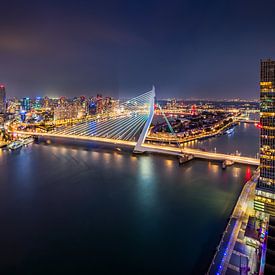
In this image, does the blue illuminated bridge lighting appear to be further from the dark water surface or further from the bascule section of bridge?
the dark water surface

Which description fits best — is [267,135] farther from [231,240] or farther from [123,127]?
[123,127]

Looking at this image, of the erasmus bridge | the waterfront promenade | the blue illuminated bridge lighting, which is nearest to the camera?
the waterfront promenade

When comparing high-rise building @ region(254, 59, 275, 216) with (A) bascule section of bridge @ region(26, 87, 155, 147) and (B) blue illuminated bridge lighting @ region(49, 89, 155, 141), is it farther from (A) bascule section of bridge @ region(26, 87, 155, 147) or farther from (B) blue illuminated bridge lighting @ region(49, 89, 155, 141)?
(B) blue illuminated bridge lighting @ region(49, 89, 155, 141)

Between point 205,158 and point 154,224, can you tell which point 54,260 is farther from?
point 205,158

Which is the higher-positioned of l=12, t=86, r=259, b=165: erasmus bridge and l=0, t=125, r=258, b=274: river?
l=12, t=86, r=259, b=165: erasmus bridge

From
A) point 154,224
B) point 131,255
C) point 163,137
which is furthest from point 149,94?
point 131,255

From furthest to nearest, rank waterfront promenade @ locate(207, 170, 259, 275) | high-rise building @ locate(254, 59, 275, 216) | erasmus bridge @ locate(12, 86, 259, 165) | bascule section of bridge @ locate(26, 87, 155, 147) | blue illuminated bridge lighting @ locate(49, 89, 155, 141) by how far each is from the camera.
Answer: blue illuminated bridge lighting @ locate(49, 89, 155, 141), bascule section of bridge @ locate(26, 87, 155, 147), erasmus bridge @ locate(12, 86, 259, 165), high-rise building @ locate(254, 59, 275, 216), waterfront promenade @ locate(207, 170, 259, 275)

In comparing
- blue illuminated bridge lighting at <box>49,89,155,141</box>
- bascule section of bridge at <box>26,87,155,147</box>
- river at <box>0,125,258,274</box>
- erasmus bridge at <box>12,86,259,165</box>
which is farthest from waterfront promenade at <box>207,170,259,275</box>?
blue illuminated bridge lighting at <box>49,89,155,141</box>

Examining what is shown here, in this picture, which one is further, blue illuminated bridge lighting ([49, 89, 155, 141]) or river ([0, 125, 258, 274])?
blue illuminated bridge lighting ([49, 89, 155, 141])
